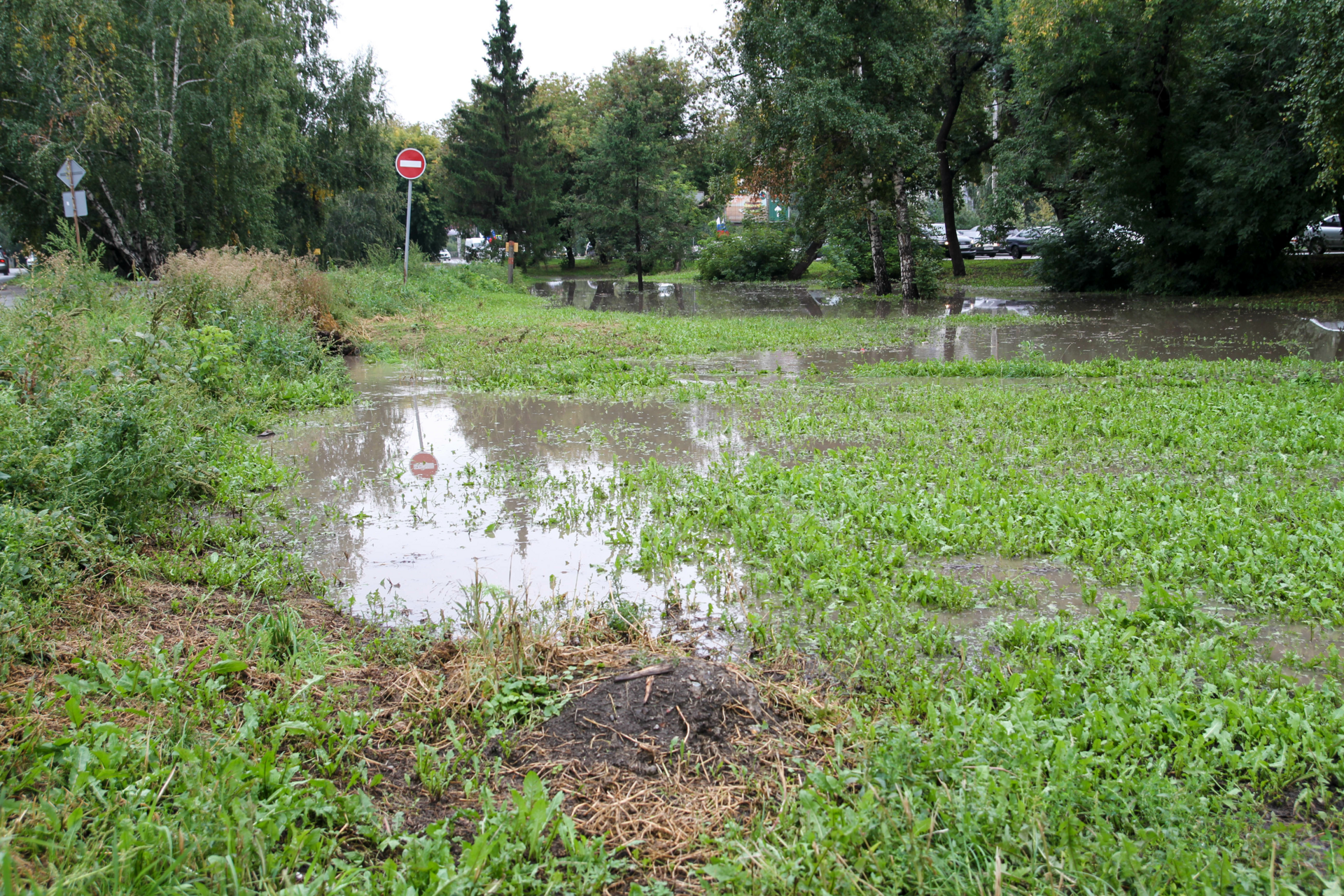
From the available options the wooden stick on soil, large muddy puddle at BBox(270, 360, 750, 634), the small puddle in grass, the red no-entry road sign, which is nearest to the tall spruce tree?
the red no-entry road sign

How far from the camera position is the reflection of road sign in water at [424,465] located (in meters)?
7.68

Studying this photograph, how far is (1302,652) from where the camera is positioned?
4.11 m

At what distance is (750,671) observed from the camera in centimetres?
393

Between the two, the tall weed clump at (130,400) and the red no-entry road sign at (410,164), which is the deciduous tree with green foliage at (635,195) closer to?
the red no-entry road sign at (410,164)

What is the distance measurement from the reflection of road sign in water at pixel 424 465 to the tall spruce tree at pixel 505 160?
39117mm

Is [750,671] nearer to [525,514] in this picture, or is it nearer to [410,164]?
[525,514]

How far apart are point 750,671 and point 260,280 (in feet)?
37.4

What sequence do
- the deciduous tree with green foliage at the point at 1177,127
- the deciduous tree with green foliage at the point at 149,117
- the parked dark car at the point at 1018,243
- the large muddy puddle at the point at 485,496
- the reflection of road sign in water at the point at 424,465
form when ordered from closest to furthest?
the large muddy puddle at the point at 485,496 < the reflection of road sign in water at the point at 424,465 < the deciduous tree with green foliage at the point at 1177,127 < the deciduous tree with green foliage at the point at 149,117 < the parked dark car at the point at 1018,243

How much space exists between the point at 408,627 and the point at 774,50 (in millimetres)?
21458

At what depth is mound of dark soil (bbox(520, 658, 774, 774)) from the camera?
330 cm

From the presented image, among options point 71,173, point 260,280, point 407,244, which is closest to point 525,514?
point 260,280

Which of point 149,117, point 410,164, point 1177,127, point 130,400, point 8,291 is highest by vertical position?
point 149,117

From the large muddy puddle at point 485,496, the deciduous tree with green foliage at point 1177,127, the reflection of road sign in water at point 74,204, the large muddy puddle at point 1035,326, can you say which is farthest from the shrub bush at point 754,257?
the large muddy puddle at point 485,496

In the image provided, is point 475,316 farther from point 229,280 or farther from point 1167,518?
point 1167,518
